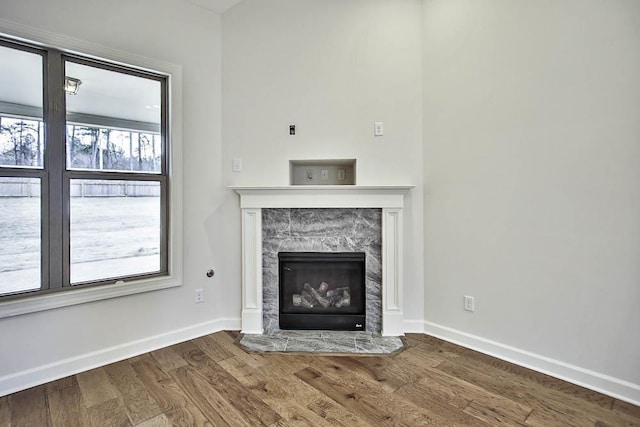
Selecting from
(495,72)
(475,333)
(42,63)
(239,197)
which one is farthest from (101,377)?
(495,72)

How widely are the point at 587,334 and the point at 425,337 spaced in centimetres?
111

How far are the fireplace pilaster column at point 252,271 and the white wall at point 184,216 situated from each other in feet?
0.48

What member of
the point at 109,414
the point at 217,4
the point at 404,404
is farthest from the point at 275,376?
the point at 217,4

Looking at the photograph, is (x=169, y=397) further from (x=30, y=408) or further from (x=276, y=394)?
(x=30, y=408)

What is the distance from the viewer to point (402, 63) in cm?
278

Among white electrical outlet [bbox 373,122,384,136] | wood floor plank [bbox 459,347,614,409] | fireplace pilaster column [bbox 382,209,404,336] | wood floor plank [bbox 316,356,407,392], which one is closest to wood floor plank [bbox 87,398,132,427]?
wood floor plank [bbox 316,356,407,392]

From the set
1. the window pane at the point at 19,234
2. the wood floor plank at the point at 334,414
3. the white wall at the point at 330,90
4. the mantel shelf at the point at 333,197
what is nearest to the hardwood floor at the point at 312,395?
the wood floor plank at the point at 334,414

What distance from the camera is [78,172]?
2.26 m

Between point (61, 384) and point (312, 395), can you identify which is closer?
point (312, 395)

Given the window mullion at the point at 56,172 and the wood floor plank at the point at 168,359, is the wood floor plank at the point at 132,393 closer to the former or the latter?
the wood floor plank at the point at 168,359

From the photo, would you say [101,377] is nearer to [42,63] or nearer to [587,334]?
[42,63]

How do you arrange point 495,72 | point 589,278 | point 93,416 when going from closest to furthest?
1. point 93,416
2. point 589,278
3. point 495,72

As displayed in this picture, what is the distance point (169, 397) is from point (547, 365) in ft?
8.03

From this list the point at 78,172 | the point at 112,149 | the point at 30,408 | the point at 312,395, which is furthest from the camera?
the point at 112,149
